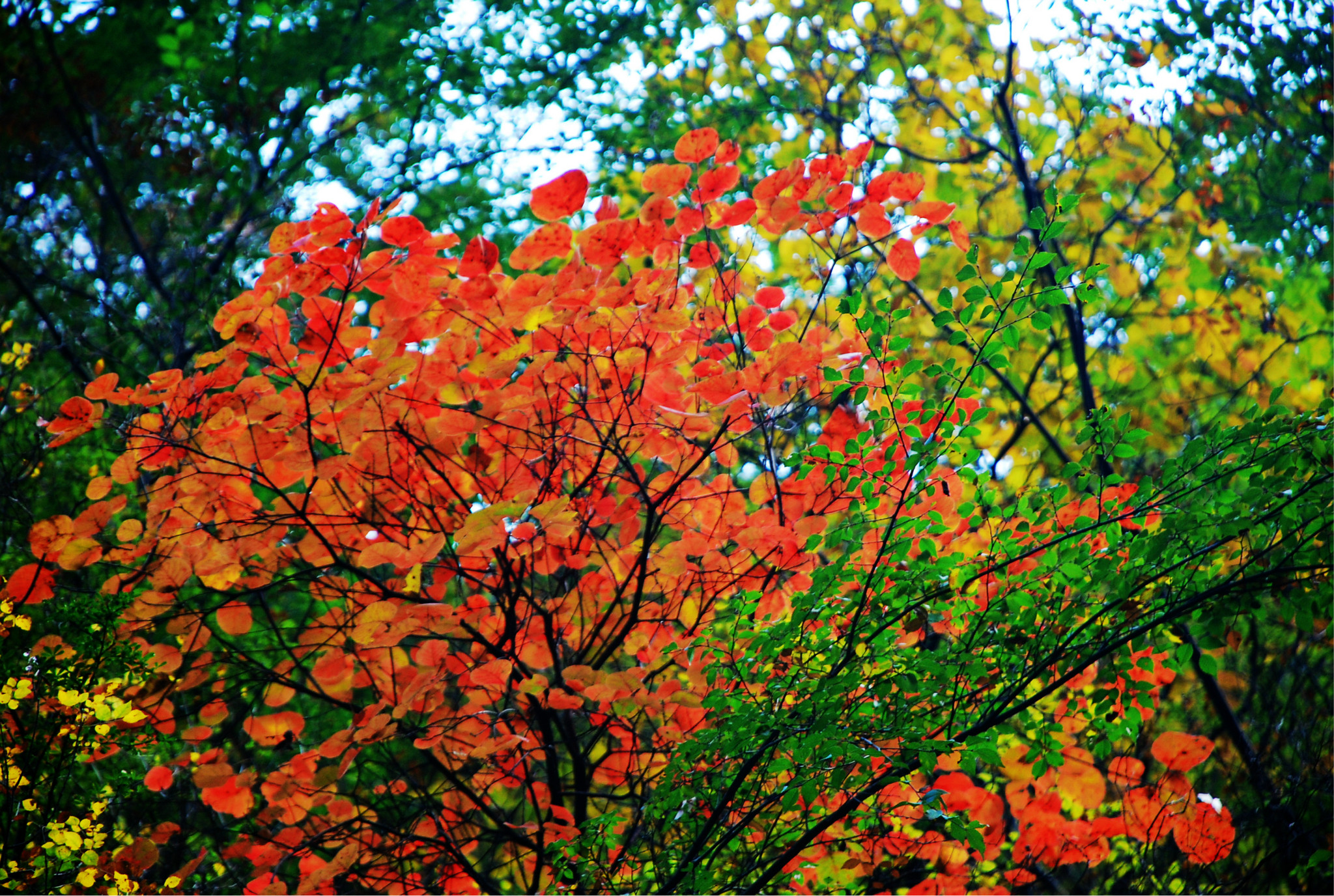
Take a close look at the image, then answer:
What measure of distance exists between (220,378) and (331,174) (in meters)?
4.83

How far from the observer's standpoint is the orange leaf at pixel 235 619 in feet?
9.84

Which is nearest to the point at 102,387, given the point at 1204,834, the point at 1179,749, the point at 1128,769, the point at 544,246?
the point at 544,246

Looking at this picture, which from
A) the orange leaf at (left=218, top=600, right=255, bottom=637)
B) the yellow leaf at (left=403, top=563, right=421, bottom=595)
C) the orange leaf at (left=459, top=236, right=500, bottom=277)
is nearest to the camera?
the orange leaf at (left=459, top=236, right=500, bottom=277)

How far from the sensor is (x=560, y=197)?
261cm

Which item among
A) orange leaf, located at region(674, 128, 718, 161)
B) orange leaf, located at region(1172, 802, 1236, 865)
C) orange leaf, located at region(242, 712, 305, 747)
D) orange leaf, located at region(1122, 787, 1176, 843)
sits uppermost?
orange leaf, located at region(674, 128, 718, 161)

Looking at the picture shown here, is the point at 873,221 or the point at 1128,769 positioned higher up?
the point at 873,221

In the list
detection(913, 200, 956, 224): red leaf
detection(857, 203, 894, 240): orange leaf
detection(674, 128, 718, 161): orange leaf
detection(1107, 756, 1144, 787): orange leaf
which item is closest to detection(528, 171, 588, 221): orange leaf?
detection(674, 128, 718, 161): orange leaf

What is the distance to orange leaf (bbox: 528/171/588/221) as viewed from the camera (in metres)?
2.58

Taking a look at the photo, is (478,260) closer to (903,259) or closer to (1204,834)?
(903,259)

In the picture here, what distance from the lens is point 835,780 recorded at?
2092 mm

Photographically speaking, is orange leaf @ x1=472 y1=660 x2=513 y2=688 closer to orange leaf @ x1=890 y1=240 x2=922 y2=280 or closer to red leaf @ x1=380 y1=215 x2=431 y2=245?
red leaf @ x1=380 y1=215 x2=431 y2=245

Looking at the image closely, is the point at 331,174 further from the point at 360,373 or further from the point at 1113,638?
the point at 1113,638

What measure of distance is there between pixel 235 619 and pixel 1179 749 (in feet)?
10.3

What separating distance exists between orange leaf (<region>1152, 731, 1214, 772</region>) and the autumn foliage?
0.02m
